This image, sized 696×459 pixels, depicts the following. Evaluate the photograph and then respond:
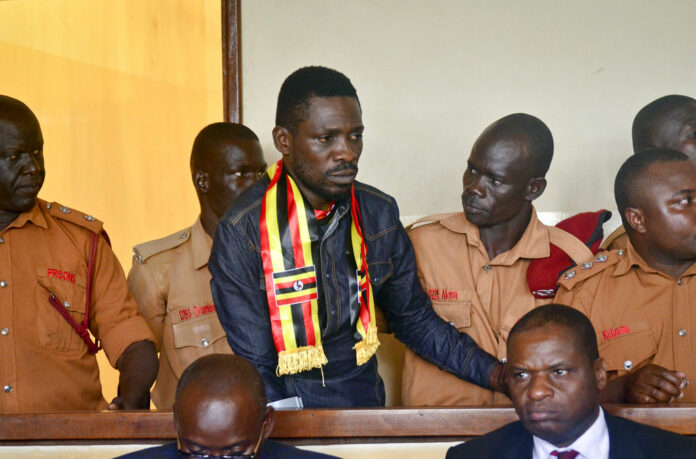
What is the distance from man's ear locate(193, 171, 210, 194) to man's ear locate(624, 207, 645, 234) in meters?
1.68

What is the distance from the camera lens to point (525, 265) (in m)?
3.30

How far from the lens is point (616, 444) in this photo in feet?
7.34

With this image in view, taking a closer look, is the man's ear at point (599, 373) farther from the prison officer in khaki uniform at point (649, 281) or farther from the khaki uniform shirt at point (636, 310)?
the khaki uniform shirt at point (636, 310)

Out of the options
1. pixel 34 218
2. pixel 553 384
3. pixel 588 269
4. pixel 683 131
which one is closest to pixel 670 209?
pixel 588 269

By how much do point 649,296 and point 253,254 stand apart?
4.37ft

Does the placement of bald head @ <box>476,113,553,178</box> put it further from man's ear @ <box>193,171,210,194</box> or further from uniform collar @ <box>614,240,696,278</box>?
man's ear @ <box>193,171,210,194</box>

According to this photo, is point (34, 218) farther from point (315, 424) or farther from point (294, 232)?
point (315, 424)

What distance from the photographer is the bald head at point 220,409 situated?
2.04m

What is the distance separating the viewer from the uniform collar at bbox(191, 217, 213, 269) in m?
3.53

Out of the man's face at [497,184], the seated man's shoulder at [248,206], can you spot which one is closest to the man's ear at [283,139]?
the seated man's shoulder at [248,206]

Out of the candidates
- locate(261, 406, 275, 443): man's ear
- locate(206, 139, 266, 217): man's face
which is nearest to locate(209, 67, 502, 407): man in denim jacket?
locate(261, 406, 275, 443): man's ear

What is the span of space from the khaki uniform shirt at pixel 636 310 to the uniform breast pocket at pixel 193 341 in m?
1.34

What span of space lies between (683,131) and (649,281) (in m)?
0.87

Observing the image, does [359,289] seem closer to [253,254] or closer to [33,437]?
[253,254]
